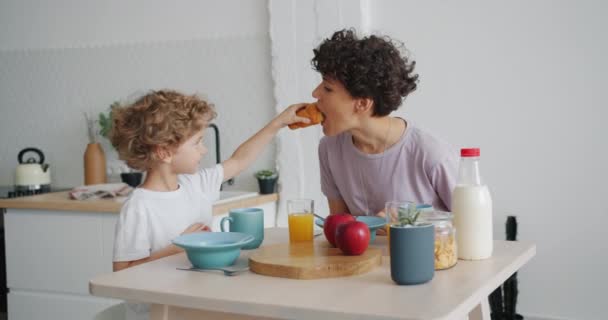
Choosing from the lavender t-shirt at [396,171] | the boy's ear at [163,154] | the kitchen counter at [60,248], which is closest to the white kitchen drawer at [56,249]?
the kitchen counter at [60,248]

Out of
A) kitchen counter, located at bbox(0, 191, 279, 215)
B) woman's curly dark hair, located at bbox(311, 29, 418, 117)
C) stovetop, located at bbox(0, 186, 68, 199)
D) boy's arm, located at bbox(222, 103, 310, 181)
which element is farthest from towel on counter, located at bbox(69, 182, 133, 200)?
woman's curly dark hair, located at bbox(311, 29, 418, 117)

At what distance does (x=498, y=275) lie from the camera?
146 centimetres

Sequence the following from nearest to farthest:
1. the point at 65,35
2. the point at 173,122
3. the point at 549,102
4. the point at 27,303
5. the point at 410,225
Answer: the point at 410,225 < the point at 173,122 < the point at 549,102 < the point at 27,303 < the point at 65,35

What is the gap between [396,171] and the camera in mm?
2188

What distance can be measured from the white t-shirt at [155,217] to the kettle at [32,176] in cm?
170

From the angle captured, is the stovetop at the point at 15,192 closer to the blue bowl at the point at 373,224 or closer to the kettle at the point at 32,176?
the kettle at the point at 32,176

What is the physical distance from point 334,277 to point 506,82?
177 cm

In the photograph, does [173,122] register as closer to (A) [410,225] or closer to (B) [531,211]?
(A) [410,225]

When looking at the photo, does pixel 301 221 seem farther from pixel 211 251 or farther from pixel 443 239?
pixel 443 239

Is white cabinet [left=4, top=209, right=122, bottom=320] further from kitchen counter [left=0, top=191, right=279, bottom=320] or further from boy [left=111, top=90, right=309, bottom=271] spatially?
boy [left=111, top=90, right=309, bottom=271]

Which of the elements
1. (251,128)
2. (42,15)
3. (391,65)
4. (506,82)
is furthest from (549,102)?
(42,15)

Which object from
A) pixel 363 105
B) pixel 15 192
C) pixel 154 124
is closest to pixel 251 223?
pixel 154 124

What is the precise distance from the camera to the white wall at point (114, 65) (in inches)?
137

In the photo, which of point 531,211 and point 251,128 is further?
point 251,128
